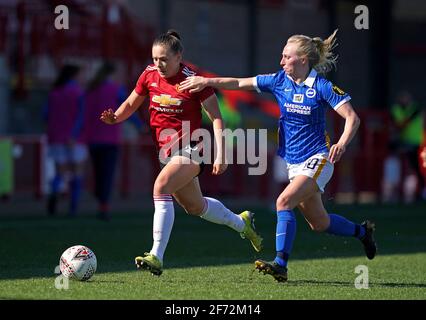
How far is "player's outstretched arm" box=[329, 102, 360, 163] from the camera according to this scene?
8047 millimetres

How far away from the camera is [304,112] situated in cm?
848

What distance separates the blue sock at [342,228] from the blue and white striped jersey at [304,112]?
753 millimetres

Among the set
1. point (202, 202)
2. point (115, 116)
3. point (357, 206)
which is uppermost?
point (115, 116)

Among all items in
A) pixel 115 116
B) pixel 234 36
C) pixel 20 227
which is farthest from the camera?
pixel 234 36

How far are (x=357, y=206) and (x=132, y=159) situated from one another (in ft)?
13.1

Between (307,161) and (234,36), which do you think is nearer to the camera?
(307,161)

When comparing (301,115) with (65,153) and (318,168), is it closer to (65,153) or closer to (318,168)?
(318,168)

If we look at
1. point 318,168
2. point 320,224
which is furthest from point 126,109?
point 320,224

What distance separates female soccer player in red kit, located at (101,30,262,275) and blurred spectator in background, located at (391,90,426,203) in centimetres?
1137

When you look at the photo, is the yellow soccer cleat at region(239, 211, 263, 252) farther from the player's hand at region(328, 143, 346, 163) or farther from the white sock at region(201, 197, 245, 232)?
the player's hand at region(328, 143, 346, 163)

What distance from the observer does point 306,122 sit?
27.9 ft

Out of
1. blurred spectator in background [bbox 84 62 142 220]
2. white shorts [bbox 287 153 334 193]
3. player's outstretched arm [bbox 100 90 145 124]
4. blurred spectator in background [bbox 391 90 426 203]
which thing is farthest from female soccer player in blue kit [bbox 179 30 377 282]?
blurred spectator in background [bbox 391 90 426 203]
